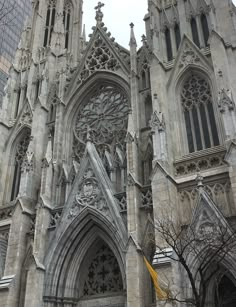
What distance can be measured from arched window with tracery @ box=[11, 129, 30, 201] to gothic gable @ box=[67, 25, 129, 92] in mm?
4160

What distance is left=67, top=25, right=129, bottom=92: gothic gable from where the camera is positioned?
23.4 metres

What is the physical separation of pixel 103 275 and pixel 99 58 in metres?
13.4

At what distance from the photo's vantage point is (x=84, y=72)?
79.7 feet

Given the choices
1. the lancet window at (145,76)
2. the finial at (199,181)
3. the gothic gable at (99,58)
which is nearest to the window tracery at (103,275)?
the finial at (199,181)

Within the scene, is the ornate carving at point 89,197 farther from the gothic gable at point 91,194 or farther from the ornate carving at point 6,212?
the ornate carving at point 6,212

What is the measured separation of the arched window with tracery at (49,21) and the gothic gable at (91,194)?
1347cm

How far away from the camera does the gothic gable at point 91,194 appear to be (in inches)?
688

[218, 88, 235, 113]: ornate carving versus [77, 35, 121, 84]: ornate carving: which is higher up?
[77, 35, 121, 84]: ornate carving

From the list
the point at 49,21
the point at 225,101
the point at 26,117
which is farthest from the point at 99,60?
the point at 225,101

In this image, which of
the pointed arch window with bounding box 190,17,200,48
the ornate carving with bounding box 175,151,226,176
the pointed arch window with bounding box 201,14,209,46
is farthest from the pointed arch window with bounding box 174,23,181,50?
the ornate carving with bounding box 175,151,226,176

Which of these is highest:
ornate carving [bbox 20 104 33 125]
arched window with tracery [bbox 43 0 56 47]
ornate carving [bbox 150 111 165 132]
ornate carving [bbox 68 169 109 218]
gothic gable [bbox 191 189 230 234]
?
arched window with tracery [bbox 43 0 56 47]

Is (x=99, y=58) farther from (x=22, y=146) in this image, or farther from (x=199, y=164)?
(x=199, y=164)

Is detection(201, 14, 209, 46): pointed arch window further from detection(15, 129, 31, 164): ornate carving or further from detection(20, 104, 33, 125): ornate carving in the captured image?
detection(15, 129, 31, 164): ornate carving

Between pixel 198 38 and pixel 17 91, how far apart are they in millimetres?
12888
